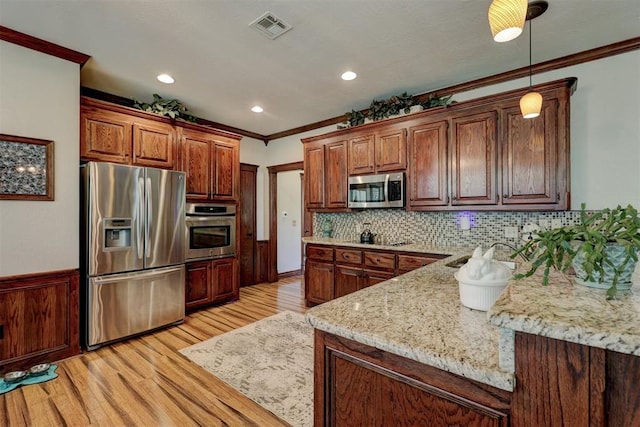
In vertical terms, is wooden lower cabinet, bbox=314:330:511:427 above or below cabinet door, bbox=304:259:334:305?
above

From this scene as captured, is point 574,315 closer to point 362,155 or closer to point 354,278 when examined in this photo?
point 354,278

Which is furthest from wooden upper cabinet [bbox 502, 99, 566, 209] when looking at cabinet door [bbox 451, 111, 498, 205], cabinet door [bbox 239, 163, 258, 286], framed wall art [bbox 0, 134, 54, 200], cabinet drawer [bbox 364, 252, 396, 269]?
framed wall art [bbox 0, 134, 54, 200]

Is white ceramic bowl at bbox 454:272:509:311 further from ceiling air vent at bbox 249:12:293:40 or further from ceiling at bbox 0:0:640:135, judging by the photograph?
ceiling air vent at bbox 249:12:293:40

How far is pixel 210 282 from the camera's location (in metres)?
4.12

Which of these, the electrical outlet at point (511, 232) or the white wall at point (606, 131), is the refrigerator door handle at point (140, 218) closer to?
the electrical outlet at point (511, 232)

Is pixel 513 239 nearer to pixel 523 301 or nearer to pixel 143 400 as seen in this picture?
pixel 523 301

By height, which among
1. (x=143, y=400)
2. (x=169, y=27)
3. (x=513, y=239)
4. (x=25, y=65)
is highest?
(x=169, y=27)

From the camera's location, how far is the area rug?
84.3 inches

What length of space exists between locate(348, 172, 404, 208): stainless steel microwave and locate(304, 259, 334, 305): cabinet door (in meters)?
0.91

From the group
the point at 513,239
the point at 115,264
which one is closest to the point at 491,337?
the point at 513,239

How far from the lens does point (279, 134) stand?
5.45 metres

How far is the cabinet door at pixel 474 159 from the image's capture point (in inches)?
119

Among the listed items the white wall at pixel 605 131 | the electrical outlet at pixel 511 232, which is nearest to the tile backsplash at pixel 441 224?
the electrical outlet at pixel 511 232

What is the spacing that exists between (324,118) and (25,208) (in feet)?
11.8
